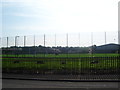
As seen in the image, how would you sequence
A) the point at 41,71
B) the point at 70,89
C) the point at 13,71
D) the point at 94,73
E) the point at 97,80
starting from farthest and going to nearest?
the point at 13,71 → the point at 41,71 → the point at 94,73 → the point at 97,80 → the point at 70,89

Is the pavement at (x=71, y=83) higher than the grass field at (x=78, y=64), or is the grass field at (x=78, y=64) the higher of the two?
the grass field at (x=78, y=64)

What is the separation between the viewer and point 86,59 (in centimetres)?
2105

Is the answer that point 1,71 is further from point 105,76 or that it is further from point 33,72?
point 105,76

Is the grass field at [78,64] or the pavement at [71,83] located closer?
the pavement at [71,83]

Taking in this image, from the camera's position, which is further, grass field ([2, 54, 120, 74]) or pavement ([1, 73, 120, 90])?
grass field ([2, 54, 120, 74])

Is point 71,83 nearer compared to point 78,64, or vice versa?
point 71,83

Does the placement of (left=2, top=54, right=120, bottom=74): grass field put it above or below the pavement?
above

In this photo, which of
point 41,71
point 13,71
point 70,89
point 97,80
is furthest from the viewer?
point 13,71

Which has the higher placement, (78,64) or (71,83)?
(78,64)

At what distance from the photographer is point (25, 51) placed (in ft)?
181

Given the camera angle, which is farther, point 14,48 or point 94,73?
point 14,48

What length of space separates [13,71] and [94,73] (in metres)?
7.64

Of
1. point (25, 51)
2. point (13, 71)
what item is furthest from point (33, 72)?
point (25, 51)

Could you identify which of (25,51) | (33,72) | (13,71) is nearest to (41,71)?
(33,72)
